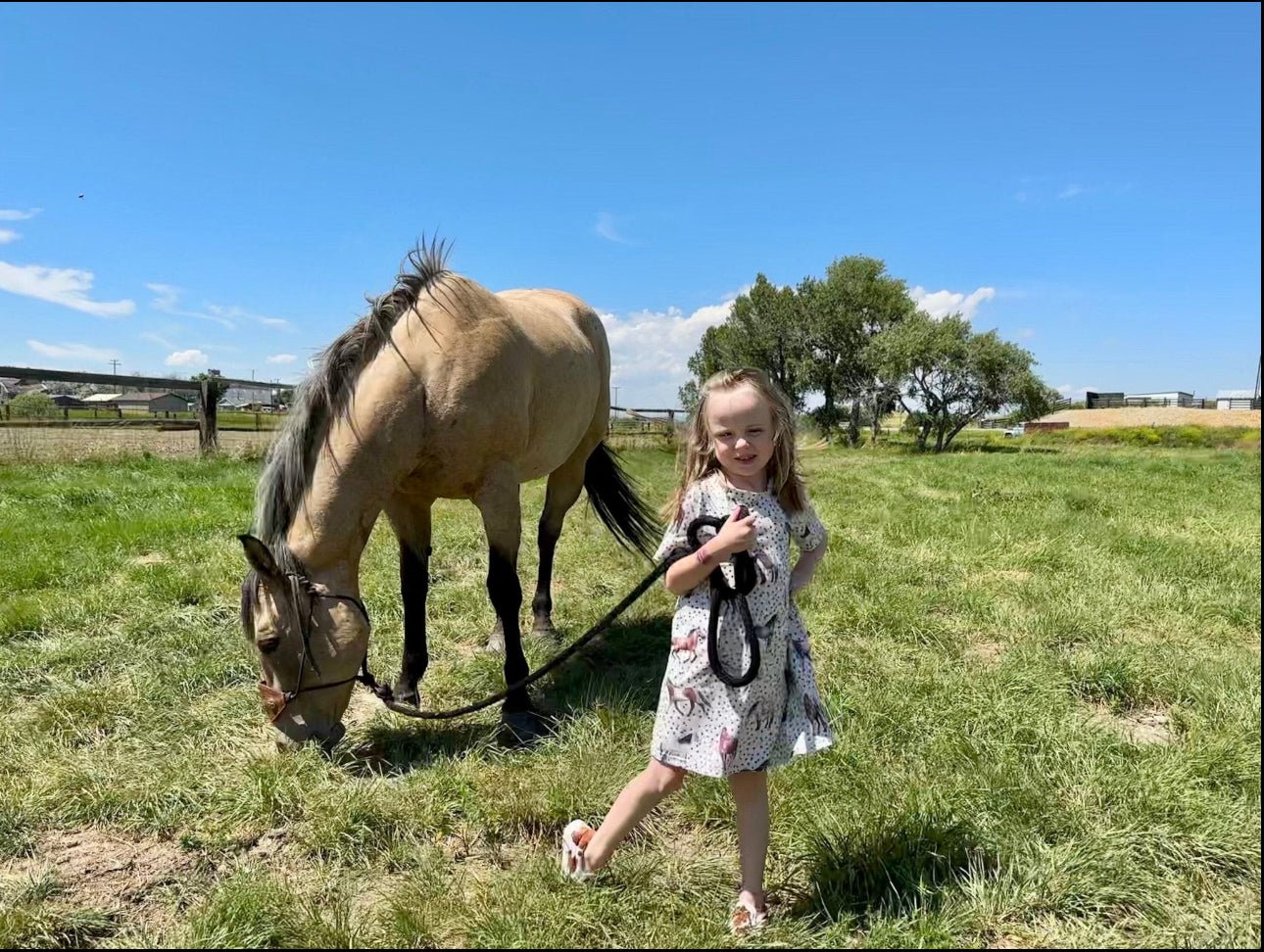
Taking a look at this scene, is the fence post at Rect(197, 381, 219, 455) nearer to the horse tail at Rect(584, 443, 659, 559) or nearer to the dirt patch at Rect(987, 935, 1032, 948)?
the horse tail at Rect(584, 443, 659, 559)

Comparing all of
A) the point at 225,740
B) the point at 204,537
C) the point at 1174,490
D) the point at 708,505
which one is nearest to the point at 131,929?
the point at 225,740

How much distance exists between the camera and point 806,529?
1.92 m

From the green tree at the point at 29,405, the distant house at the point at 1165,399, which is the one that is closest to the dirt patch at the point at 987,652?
the green tree at the point at 29,405

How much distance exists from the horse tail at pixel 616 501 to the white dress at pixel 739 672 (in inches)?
124

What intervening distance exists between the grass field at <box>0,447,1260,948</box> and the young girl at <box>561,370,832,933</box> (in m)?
0.23

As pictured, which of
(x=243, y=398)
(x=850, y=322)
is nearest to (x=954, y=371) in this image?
(x=850, y=322)

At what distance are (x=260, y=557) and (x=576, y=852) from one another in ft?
4.90

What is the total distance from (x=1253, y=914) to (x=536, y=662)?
2.82 meters

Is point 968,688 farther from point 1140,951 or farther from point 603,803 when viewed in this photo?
point 603,803

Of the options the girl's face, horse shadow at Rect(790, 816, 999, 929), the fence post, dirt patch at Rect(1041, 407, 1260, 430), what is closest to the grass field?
horse shadow at Rect(790, 816, 999, 929)

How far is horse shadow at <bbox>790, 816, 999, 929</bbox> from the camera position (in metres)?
1.79

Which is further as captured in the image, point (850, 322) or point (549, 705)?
point (850, 322)

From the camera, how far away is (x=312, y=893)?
188 centimetres

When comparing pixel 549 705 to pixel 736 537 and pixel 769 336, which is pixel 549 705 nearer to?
pixel 736 537
